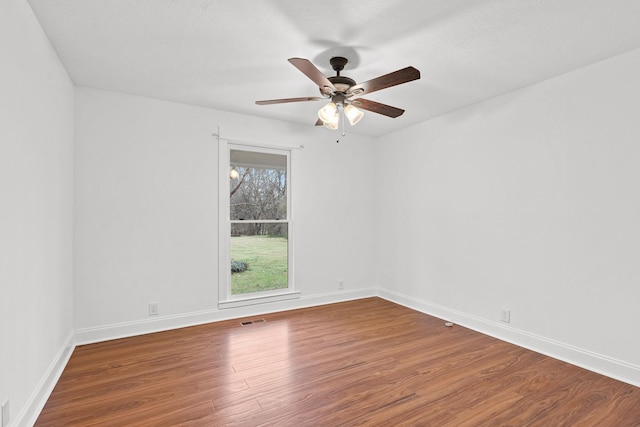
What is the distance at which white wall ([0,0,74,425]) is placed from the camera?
1693 millimetres

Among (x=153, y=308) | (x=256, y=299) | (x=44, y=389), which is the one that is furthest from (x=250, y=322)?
(x=44, y=389)

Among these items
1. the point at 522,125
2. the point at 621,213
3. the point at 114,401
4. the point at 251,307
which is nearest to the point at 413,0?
the point at 522,125

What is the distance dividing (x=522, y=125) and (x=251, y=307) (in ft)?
12.1

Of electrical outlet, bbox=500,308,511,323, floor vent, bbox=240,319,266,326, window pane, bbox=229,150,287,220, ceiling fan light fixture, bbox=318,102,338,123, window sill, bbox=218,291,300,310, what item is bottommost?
floor vent, bbox=240,319,266,326

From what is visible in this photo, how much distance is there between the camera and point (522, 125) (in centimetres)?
320

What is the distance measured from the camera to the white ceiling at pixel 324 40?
78.7 inches

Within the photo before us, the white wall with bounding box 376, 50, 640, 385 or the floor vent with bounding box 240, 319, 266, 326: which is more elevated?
the white wall with bounding box 376, 50, 640, 385

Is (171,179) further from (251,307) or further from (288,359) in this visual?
(288,359)

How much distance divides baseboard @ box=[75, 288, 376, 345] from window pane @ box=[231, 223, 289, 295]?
250 mm

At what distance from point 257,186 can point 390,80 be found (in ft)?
8.10

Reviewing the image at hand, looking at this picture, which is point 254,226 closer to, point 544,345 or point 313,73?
point 313,73

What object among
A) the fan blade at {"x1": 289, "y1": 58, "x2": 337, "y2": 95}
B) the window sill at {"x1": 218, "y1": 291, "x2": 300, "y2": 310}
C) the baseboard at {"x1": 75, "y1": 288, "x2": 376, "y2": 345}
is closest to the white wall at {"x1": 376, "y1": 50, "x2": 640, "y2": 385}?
the baseboard at {"x1": 75, "y1": 288, "x2": 376, "y2": 345}

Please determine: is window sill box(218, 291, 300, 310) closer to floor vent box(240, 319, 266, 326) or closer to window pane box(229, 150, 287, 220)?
floor vent box(240, 319, 266, 326)

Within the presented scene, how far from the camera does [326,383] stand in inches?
96.2
